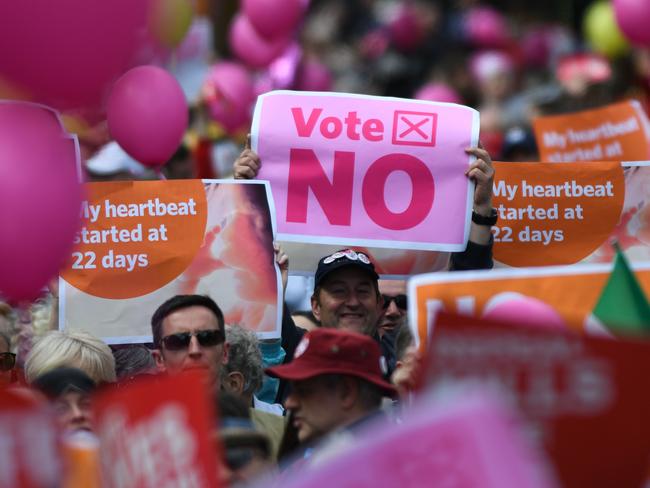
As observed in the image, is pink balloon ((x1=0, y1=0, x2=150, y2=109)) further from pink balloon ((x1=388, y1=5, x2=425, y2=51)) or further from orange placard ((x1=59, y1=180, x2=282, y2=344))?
pink balloon ((x1=388, y1=5, x2=425, y2=51))

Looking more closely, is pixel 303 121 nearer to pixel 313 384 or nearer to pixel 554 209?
pixel 554 209

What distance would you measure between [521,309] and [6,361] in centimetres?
225

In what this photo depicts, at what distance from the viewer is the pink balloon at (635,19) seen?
8.67m

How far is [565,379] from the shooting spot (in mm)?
3227

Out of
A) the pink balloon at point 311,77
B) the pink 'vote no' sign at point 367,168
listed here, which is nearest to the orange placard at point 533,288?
the pink 'vote no' sign at point 367,168

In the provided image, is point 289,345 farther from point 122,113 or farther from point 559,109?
point 559,109

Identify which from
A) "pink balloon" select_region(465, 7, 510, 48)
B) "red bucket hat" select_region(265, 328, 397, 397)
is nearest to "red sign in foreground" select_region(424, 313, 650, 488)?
"red bucket hat" select_region(265, 328, 397, 397)

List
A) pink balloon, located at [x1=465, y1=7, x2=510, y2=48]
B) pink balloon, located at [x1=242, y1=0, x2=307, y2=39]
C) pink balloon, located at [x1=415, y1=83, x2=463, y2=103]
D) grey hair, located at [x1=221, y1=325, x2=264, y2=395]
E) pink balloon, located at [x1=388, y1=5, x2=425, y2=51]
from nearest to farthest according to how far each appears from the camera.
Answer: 1. grey hair, located at [x1=221, y1=325, x2=264, y2=395]
2. pink balloon, located at [x1=242, y1=0, x2=307, y2=39]
3. pink balloon, located at [x1=415, y1=83, x2=463, y2=103]
4. pink balloon, located at [x1=388, y1=5, x2=425, y2=51]
5. pink balloon, located at [x1=465, y1=7, x2=510, y2=48]

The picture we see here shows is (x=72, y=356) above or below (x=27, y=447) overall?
below

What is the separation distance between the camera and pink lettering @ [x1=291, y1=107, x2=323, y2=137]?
5984 mm

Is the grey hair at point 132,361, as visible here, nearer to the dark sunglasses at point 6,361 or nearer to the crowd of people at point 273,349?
the crowd of people at point 273,349

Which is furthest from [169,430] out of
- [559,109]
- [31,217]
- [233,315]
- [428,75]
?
[428,75]

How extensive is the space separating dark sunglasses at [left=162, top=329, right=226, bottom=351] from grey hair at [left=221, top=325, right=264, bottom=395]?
15 centimetres

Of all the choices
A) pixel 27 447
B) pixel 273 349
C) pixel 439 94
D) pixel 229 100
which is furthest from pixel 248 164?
pixel 439 94
